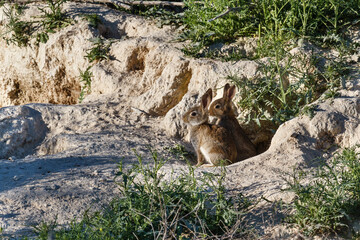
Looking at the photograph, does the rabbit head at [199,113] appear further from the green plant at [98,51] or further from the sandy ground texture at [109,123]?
the green plant at [98,51]

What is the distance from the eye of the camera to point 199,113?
748cm

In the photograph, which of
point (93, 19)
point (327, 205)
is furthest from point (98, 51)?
point (327, 205)

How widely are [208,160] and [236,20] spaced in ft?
7.64

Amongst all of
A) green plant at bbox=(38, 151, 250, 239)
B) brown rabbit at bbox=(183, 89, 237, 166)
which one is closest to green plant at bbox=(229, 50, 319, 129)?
brown rabbit at bbox=(183, 89, 237, 166)

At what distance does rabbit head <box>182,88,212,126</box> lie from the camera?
7465mm

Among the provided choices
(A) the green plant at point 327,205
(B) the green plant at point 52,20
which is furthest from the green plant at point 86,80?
(A) the green plant at point 327,205

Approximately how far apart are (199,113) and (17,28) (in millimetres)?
3875

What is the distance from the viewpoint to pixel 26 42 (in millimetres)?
9523

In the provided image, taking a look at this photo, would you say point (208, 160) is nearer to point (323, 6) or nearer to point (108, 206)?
point (108, 206)

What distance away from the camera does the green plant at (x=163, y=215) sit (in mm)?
4664

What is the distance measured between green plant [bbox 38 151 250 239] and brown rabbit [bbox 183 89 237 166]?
5.84 feet

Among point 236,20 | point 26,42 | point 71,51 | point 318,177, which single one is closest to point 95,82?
point 71,51

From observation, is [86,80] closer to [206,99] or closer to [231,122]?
[206,99]

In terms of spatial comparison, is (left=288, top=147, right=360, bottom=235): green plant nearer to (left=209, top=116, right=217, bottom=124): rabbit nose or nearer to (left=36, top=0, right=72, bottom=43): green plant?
(left=209, top=116, right=217, bottom=124): rabbit nose
